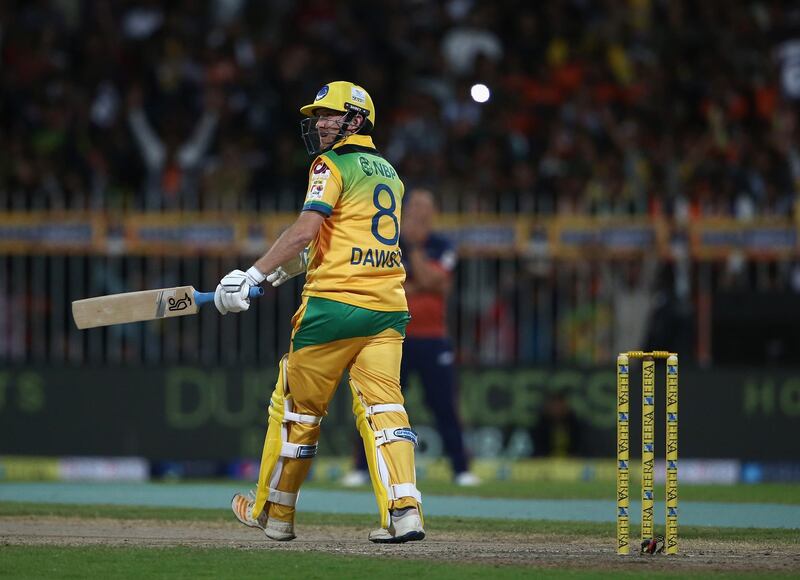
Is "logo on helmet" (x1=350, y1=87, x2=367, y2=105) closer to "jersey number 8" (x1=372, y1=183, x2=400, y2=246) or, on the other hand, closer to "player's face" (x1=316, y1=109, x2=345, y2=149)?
"player's face" (x1=316, y1=109, x2=345, y2=149)

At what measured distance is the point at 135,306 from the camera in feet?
29.9

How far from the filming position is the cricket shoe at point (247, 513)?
9.31 meters

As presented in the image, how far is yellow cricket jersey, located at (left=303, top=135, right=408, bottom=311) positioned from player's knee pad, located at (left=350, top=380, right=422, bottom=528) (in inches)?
22.6

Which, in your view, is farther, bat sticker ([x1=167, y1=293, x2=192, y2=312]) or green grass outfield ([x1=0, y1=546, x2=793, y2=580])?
bat sticker ([x1=167, y1=293, x2=192, y2=312])

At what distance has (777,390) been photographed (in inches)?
644

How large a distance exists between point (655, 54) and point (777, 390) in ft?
17.5

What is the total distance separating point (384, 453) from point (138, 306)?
1.64 meters

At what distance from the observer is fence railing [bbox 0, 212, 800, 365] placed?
16.3 metres

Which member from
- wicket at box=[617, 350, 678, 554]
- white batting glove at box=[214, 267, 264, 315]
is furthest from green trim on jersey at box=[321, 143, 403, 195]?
wicket at box=[617, 350, 678, 554]

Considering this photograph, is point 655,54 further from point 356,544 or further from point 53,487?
point 356,544

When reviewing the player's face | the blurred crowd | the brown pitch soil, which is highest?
the blurred crowd

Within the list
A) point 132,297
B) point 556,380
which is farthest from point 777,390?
point 132,297

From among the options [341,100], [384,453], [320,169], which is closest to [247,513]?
[384,453]

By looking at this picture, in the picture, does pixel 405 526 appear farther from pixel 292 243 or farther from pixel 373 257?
pixel 292 243
